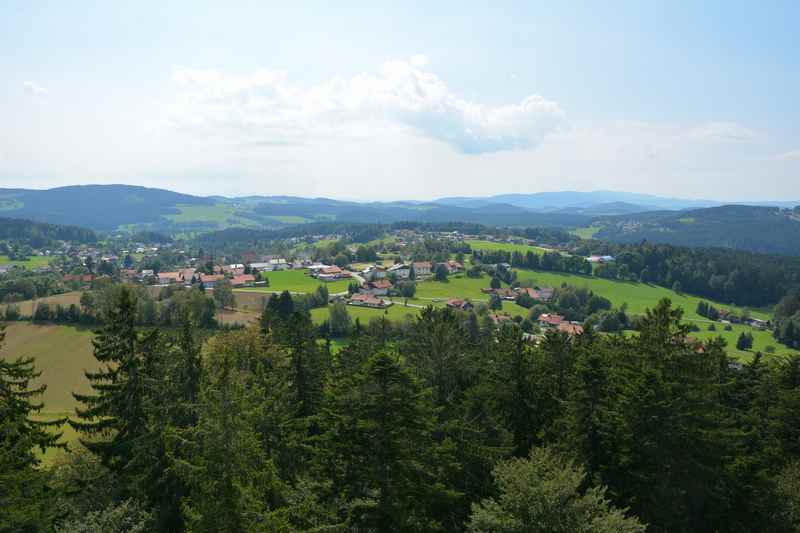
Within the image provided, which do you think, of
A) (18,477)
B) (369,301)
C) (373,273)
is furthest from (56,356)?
(373,273)

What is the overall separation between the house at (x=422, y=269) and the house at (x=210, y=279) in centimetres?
5309

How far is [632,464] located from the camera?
20062 mm

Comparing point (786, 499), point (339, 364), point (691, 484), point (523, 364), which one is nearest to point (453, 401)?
point (523, 364)

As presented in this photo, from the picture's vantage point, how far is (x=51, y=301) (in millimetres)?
85688

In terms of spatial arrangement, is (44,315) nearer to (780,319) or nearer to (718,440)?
(718,440)

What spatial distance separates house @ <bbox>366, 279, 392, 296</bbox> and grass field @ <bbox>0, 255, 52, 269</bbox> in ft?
392

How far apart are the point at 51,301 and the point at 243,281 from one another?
4834 cm

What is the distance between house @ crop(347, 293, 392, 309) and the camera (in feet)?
336

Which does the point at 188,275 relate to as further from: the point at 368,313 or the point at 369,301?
the point at 368,313

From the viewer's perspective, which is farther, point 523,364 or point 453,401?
point 453,401

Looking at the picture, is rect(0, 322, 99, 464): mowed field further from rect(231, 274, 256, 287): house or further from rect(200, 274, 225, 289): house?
rect(231, 274, 256, 287): house

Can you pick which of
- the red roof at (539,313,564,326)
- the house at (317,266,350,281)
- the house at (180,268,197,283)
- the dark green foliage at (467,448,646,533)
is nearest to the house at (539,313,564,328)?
the red roof at (539,313,564,326)

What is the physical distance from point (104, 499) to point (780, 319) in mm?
117276

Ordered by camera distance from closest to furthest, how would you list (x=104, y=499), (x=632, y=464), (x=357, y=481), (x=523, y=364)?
(x=357, y=481) < (x=104, y=499) < (x=632, y=464) < (x=523, y=364)
